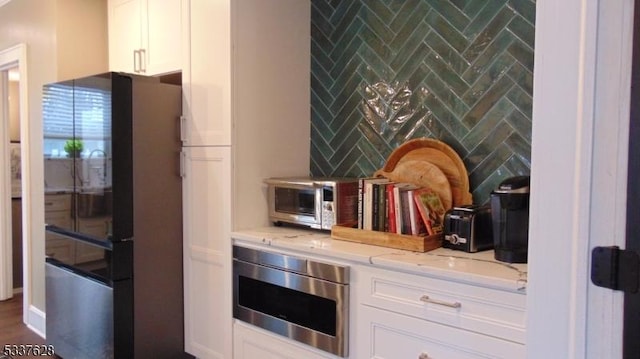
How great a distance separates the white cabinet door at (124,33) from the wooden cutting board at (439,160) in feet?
5.87

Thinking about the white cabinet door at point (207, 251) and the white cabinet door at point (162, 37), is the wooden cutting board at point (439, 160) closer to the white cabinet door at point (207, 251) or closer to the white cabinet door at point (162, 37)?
the white cabinet door at point (207, 251)

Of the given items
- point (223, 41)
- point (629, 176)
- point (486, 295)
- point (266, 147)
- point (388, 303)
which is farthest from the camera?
point (266, 147)

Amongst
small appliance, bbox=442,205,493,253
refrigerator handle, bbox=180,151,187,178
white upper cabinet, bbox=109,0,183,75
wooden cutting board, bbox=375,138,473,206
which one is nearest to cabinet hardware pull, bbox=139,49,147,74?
white upper cabinet, bbox=109,0,183,75

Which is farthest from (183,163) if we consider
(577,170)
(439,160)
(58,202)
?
(577,170)

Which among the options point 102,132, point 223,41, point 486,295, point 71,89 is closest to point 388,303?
point 486,295

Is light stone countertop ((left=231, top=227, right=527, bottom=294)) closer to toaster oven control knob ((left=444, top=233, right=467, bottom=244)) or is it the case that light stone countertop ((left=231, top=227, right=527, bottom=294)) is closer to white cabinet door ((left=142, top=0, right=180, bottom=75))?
toaster oven control knob ((left=444, top=233, right=467, bottom=244))

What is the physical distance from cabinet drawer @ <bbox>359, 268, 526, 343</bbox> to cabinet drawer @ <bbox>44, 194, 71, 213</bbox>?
1.94 meters

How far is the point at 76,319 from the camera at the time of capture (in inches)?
107

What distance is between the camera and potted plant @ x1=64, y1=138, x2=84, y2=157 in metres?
2.63

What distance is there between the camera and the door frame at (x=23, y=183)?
11.4 feet

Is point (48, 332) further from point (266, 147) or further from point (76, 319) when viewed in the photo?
point (266, 147)

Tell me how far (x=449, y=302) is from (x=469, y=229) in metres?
0.39

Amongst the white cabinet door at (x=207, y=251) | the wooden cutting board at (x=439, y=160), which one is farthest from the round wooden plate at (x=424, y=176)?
the white cabinet door at (x=207, y=251)

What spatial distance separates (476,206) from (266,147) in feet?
3.85
